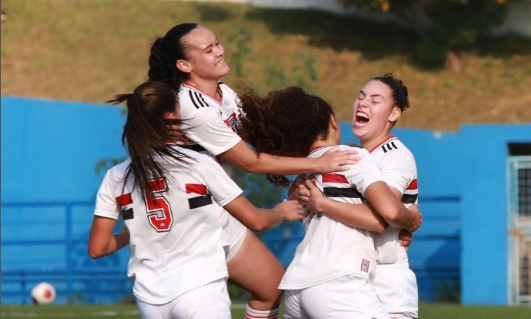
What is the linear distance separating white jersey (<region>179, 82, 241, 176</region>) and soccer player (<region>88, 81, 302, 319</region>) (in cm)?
40

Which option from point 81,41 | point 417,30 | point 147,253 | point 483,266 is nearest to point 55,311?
point 483,266

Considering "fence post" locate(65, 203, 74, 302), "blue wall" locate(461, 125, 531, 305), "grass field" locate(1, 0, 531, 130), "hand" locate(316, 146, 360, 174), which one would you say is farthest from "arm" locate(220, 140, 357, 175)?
"grass field" locate(1, 0, 531, 130)

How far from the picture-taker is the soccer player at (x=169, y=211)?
142 inches

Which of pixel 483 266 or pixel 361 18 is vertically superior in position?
pixel 361 18

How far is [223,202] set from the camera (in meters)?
3.68

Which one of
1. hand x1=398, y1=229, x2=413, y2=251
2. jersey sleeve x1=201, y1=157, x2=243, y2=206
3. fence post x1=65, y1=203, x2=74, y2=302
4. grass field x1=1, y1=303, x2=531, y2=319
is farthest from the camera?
fence post x1=65, y1=203, x2=74, y2=302

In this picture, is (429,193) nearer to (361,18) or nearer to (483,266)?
(483,266)

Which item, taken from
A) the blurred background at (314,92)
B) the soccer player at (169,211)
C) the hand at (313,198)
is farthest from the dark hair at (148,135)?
the blurred background at (314,92)

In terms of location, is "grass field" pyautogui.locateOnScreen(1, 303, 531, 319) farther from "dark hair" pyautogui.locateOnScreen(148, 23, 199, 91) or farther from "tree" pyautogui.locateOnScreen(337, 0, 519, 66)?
"tree" pyautogui.locateOnScreen(337, 0, 519, 66)

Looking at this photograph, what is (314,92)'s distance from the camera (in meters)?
17.6

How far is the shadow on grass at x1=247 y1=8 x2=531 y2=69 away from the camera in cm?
2562

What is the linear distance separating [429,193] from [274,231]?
236 centimetres

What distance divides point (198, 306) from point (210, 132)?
0.93m

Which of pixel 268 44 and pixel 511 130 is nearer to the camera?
pixel 511 130
